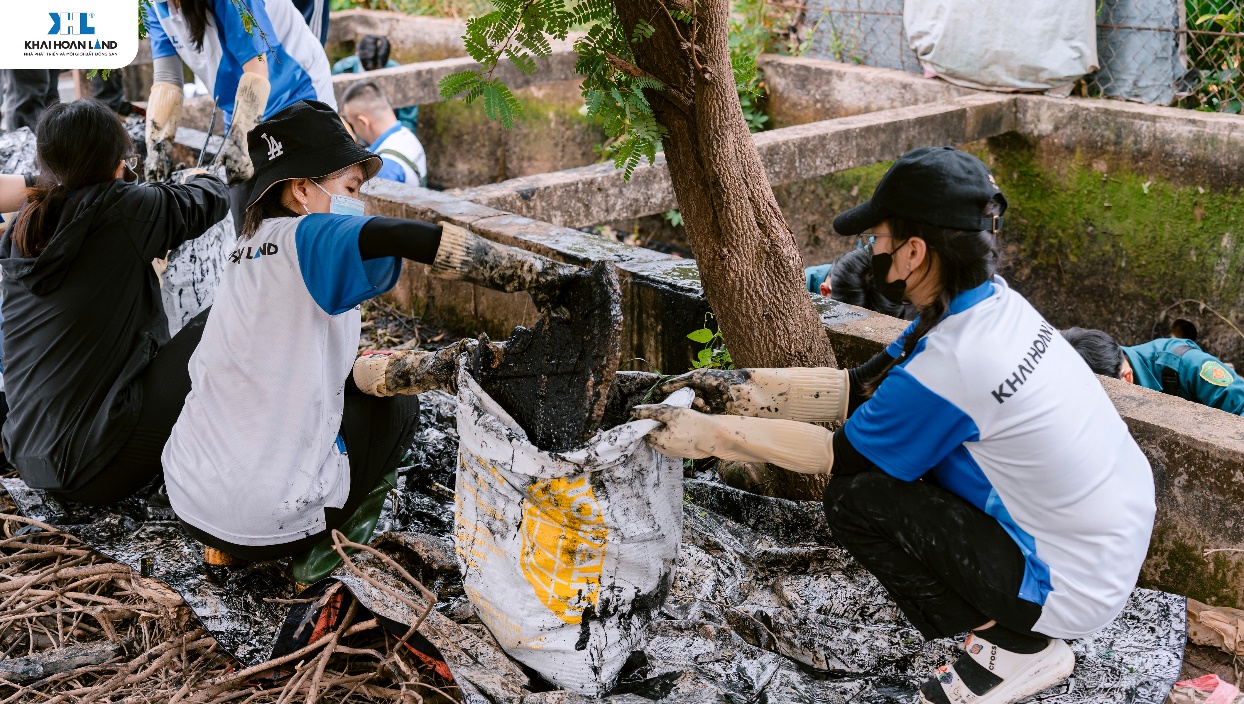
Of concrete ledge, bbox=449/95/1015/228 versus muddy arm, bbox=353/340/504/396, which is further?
concrete ledge, bbox=449/95/1015/228

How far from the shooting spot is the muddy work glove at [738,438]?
91.0 inches

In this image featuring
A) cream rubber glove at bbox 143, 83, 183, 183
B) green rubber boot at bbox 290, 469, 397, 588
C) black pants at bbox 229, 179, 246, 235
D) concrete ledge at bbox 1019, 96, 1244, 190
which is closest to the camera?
green rubber boot at bbox 290, 469, 397, 588

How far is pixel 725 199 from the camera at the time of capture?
2.92 m

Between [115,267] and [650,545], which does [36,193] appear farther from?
[650,545]

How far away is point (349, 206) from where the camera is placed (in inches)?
106

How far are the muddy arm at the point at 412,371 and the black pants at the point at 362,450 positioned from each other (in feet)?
0.23

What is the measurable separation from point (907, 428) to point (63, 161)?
8.08 feet

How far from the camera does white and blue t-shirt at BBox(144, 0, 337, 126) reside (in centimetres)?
388

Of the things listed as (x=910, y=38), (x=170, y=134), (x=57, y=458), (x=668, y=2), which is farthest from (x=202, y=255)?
(x=910, y=38)

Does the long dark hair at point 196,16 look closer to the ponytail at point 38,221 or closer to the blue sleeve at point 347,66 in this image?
the ponytail at point 38,221

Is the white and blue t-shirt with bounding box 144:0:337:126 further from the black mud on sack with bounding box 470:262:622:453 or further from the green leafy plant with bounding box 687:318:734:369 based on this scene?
the black mud on sack with bounding box 470:262:622:453

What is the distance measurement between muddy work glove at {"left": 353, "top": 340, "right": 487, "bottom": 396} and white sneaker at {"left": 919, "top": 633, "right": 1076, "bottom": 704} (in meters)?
1.26
